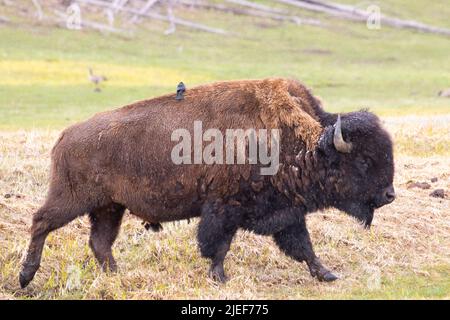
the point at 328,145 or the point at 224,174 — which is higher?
the point at 328,145

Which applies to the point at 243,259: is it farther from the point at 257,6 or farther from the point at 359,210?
the point at 257,6

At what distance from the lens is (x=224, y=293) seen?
8711 millimetres

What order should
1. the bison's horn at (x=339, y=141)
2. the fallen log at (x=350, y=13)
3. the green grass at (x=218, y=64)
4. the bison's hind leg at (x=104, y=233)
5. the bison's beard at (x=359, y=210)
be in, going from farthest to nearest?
the fallen log at (x=350, y=13), the green grass at (x=218, y=64), the bison's hind leg at (x=104, y=233), the bison's beard at (x=359, y=210), the bison's horn at (x=339, y=141)

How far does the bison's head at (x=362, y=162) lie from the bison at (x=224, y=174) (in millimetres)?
11

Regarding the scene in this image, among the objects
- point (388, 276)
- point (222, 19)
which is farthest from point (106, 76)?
point (388, 276)

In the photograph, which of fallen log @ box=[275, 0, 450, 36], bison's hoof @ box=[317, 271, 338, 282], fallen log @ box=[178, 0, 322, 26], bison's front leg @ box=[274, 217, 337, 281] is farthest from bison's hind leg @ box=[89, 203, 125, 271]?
fallen log @ box=[275, 0, 450, 36]

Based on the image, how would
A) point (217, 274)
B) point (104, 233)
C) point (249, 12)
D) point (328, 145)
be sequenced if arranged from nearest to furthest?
point (328, 145)
point (217, 274)
point (104, 233)
point (249, 12)

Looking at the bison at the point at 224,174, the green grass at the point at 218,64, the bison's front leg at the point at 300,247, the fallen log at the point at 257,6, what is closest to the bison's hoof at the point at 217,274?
the bison at the point at 224,174

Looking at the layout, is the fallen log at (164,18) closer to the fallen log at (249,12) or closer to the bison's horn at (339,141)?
the fallen log at (249,12)

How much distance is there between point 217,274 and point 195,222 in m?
2.10

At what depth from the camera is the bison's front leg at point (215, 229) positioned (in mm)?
9023

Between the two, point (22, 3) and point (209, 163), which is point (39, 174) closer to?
point (209, 163)

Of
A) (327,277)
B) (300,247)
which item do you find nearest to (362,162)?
(300,247)

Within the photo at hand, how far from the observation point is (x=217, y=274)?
9.26 m
